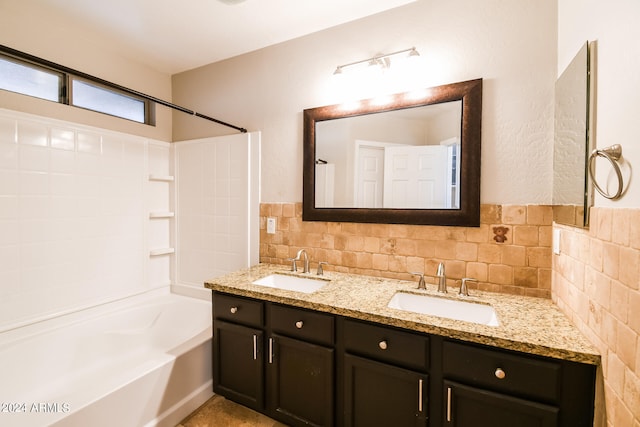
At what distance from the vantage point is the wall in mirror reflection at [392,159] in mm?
1659

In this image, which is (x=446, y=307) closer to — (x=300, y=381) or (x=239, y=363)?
(x=300, y=381)

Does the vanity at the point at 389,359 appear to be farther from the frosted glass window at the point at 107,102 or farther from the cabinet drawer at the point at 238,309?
the frosted glass window at the point at 107,102

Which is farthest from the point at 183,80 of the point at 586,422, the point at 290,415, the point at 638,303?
the point at 586,422

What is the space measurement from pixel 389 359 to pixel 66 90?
285 cm

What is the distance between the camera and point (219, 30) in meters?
2.07

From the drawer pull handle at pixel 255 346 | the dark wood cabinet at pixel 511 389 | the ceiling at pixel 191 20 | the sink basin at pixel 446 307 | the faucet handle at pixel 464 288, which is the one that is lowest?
the drawer pull handle at pixel 255 346

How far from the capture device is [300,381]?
154 cm

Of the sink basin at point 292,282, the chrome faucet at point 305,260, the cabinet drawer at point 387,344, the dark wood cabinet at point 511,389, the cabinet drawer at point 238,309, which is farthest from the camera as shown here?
the chrome faucet at point 305,260

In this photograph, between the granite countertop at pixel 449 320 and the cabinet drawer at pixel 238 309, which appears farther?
the cabinet drawer at pixel 238 309

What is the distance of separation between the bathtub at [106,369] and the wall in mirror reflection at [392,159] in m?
1.47

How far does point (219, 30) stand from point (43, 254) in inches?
79.4

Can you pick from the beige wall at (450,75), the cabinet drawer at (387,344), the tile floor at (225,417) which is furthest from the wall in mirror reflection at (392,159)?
the tile floor at (225,417)

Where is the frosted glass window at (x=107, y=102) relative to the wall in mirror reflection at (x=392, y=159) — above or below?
above

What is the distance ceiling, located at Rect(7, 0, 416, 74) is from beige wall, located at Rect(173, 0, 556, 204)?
11cm
